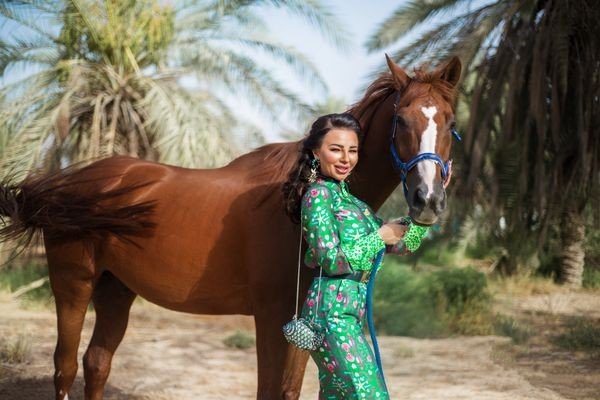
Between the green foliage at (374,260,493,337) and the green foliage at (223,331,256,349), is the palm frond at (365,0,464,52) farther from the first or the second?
the green foliage at (223,331,256,349)

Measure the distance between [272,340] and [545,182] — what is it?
774 cm

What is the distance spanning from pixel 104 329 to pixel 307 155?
2234 mm

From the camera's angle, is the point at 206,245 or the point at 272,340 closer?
the point at 272,340

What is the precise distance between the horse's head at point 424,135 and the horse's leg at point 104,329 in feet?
7.40

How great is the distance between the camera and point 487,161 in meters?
11.1

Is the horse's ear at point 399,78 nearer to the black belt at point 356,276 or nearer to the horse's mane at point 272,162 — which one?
the horse's mane at point 272,162

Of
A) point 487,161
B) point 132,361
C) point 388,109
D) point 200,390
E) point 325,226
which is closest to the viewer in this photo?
point 325,226

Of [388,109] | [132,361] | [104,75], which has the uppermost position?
[104,75]


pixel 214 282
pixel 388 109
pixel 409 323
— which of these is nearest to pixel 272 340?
pixel 214 282

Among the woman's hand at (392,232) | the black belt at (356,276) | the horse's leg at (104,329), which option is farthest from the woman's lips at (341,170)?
the horse's leg at (104,329)

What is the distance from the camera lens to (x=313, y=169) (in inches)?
96.5

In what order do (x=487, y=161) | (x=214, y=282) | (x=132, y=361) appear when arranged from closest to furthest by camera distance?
(x=214, y=282), (x=132, y=361), (x=487, y=161)

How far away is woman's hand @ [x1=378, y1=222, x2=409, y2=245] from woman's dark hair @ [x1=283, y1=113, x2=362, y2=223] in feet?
1.10

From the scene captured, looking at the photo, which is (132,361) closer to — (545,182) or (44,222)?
(44,222)
